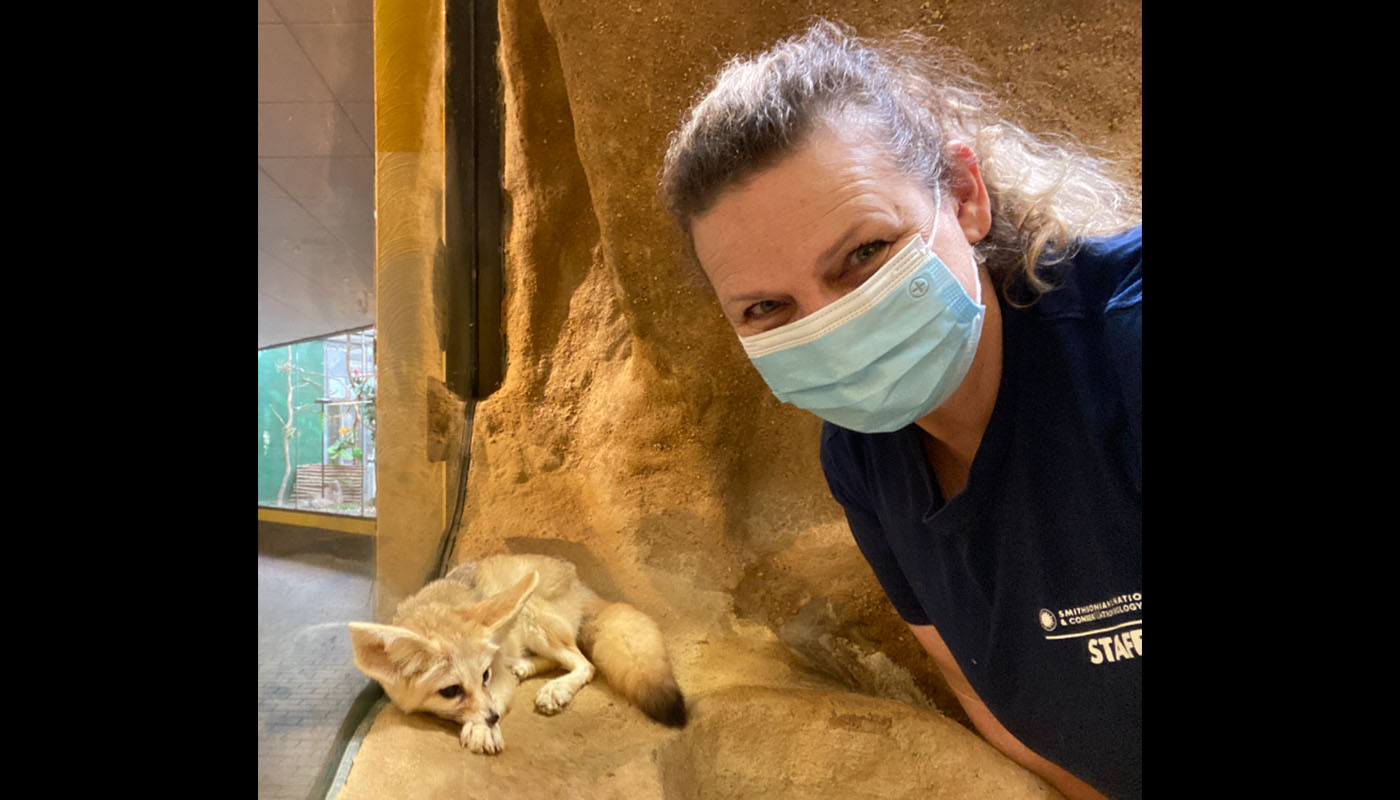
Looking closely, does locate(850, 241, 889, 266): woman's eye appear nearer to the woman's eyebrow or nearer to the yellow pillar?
the woman's eyebrow

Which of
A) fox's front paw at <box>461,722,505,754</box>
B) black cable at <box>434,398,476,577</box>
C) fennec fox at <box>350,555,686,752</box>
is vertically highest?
black cable at <box>434,398,476,577</box>

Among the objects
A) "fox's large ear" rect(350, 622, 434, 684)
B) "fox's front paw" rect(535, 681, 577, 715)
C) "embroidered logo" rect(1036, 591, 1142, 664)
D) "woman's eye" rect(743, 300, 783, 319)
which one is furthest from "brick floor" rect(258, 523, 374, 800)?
"embroidered logo" rect(1036, 591, 1142, 664)

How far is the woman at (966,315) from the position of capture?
891mm

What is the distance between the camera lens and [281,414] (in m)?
0.73

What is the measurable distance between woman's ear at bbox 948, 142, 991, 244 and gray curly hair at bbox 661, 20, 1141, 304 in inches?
0.5

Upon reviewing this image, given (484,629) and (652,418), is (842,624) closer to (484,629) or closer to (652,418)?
(652,418)

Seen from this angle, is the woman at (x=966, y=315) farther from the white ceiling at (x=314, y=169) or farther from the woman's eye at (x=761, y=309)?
the white ceiling at (x=314, y=169)

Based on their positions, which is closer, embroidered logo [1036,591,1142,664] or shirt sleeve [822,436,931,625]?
embroidered logo [1036,591,1142,664]

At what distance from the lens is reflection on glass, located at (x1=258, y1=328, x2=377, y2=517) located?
0.71m

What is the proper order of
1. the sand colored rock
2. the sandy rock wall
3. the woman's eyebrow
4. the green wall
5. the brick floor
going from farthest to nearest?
the sandy rock wall → the sand colored rock → the woman's eyebrow → the brick floor → the green wall

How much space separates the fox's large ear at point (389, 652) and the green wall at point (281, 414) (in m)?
0.59

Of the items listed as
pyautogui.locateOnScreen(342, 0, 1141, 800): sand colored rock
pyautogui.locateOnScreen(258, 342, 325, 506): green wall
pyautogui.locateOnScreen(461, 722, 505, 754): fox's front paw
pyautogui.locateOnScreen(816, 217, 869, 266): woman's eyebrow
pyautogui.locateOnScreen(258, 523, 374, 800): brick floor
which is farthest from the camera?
pyautogui.locateOnScreen(342, 0, 1141, 800): sand colored rock

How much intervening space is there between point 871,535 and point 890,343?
21.2 inches
